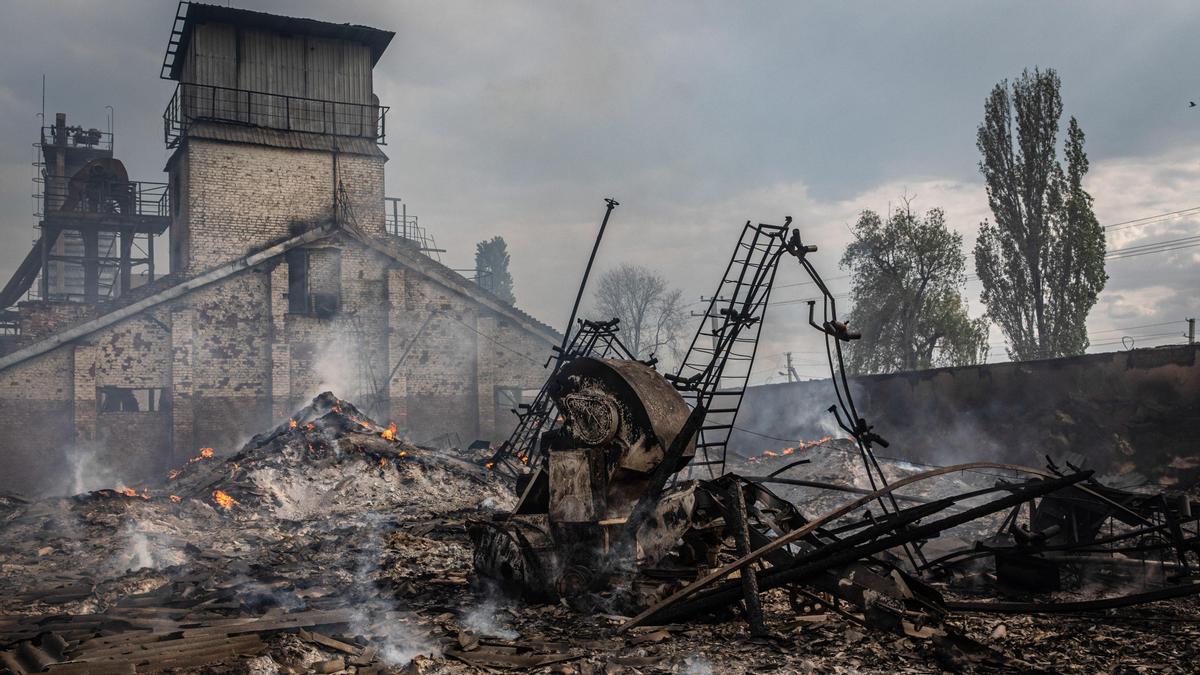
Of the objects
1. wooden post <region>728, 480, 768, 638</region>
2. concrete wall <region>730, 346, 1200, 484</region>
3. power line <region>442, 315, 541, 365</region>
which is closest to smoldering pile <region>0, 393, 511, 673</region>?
wooden post <region>728, 480, 768, 638</region>

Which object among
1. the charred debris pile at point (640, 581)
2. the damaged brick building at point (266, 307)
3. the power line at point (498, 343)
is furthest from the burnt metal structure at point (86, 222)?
the charred debris pile at point (640, 581)

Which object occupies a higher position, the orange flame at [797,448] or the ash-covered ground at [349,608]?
the orange flame at [797,448]

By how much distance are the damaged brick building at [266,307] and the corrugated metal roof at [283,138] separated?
5 cm

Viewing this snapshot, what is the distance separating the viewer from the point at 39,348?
77.2 feet

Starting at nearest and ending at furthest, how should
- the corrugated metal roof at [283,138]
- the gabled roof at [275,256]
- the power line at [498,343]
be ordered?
1. the gabled roof at [275,256]
2. the corrugated metal roof at [283,138]
3. the power line at [498,343]

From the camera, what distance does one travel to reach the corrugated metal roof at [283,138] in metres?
28.1

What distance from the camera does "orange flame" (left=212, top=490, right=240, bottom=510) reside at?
15.3 metres

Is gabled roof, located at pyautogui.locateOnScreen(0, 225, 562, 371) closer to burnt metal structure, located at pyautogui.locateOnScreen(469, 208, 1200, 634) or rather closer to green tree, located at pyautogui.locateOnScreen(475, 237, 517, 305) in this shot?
burnt metal structure, located at pyautogui.locateOnScreen(469, 208, 1200, 634)

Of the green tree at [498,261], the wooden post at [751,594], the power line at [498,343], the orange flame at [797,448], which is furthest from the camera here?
the green tree at [498,261]

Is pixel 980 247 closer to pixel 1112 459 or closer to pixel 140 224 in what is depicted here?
pixel 1112 459

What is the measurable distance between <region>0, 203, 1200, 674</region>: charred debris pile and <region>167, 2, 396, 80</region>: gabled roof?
2180 centimetres

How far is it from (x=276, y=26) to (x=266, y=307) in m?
11.0

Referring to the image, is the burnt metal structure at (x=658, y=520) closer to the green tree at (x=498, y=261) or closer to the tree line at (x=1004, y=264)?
the tree line at (x=1004, y=264)

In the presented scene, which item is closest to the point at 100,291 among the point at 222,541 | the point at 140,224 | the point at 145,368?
the point at 140,224
